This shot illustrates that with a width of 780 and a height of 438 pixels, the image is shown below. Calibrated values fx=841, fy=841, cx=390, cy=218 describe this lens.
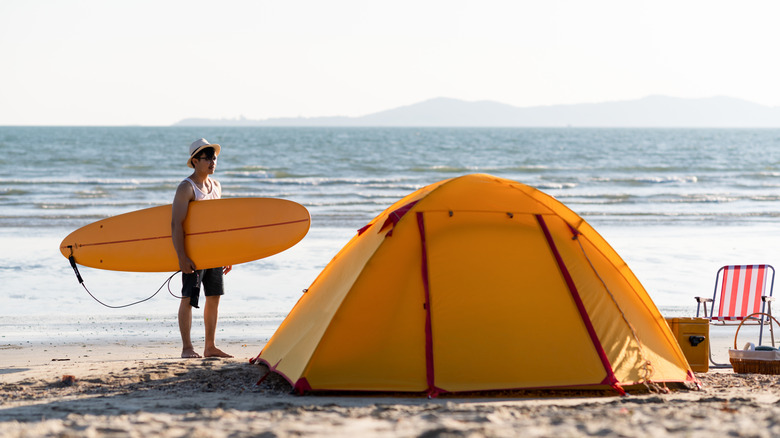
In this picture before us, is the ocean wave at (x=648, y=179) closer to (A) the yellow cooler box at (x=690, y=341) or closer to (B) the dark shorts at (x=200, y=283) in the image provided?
(A) the yellow cooler box at (x=690, y=341)

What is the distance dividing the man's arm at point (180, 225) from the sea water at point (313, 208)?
1523 millimetres

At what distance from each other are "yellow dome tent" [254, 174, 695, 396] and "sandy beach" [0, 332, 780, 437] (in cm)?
15

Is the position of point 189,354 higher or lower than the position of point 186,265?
lower

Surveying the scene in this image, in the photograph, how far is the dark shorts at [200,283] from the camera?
614cm

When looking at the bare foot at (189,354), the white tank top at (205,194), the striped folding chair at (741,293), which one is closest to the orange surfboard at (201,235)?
the white tank top at (205,194)

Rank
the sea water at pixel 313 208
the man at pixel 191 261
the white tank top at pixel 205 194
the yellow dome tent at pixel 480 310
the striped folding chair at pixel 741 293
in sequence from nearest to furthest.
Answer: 1. the yellow dome tent at pixel 480 310
2. the man at pixel 191 261
3. the white tank top at pixel 205 194
4. the striped folding chair at pixel 741 293
5. the sea water at pixel 313 208

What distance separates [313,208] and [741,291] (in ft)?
47.0

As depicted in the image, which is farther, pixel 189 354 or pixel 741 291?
pixel 741 291

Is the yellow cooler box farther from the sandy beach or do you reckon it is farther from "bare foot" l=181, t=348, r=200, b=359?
"bare foot" l=181, t=348, r=200, b=359

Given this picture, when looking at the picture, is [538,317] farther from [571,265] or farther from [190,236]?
[190,236]

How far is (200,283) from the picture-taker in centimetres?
618

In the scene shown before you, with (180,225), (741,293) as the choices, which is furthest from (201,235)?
(741,293)

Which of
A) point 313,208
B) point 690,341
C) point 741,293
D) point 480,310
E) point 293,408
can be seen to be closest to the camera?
point 293,408

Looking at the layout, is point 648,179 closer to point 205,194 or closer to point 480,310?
point 205,194
